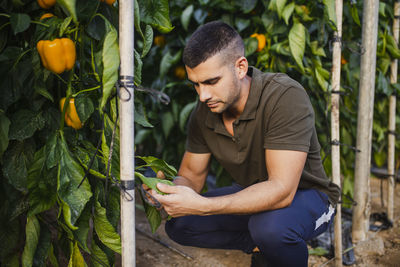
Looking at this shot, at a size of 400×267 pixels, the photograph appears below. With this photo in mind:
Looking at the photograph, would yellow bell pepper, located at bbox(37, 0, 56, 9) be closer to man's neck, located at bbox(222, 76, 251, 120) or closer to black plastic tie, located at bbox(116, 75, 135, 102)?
→ black plastic tie, located at bbox(116, 75, 135, 102)

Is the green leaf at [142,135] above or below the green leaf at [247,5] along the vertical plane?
below

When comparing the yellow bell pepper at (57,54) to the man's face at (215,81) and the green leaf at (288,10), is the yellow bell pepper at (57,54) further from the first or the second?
the green leaf at (288,10)

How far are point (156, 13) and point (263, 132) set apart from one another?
2.09 ft

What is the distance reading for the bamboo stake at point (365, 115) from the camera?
1914mm

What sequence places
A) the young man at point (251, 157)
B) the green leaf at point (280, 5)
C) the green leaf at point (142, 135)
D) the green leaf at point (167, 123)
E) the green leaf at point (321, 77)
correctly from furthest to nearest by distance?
the green leaf at point (142, 135) < the green leaf at point (167, 123) < the green leaf at point (321, 77) < the green leaf at point (280, 5) < the young man at point (251, 157)

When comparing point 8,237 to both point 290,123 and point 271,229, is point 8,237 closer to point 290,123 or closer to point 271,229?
point 271,229

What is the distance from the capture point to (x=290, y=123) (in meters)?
1.40

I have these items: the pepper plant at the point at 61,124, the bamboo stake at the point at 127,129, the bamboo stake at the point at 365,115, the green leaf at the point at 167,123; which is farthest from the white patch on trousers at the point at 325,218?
the green leaf at the point at 167,123

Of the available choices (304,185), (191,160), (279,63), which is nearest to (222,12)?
(279,63)

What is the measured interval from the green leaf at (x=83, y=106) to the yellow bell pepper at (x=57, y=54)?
90mm

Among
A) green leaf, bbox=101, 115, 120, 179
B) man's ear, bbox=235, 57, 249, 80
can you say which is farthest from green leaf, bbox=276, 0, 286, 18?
green leaf, bbox=101, 115, 120, 179

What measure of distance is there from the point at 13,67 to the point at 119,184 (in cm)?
44

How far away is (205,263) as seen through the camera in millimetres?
1907

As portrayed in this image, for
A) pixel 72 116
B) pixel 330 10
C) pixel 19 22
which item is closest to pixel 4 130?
pixel 72 116
